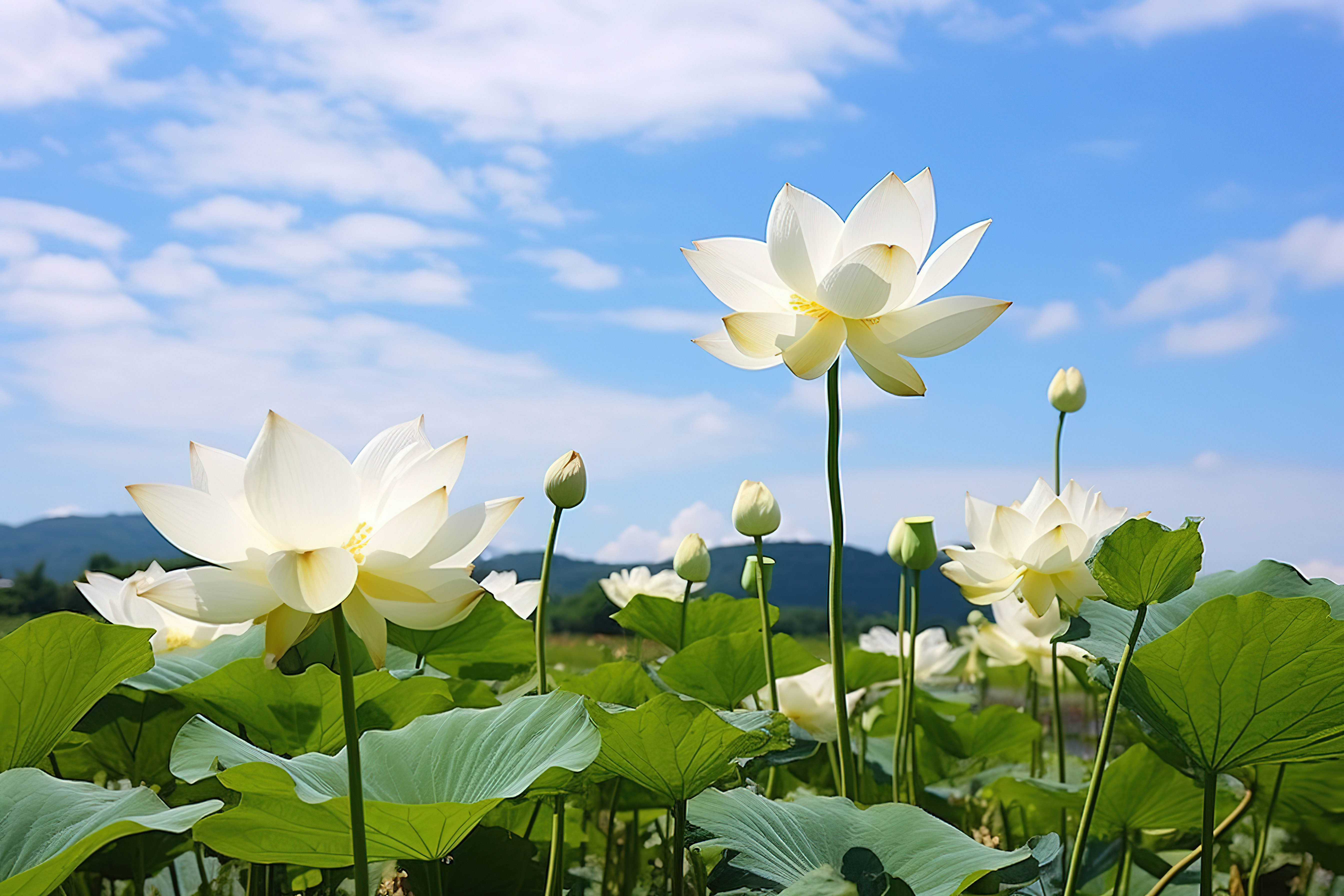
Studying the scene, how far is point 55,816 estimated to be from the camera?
82 centimetres

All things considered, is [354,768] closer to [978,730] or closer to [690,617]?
[690,617]

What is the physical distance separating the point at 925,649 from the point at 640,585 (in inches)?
27.4

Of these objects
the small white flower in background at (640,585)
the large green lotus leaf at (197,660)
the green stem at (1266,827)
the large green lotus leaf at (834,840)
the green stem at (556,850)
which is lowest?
the green stem at (1266,827)

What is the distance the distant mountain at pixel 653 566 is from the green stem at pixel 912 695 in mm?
61

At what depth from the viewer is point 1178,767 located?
1262mm

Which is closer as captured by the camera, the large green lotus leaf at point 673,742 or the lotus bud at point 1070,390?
the large green lotus leaf at point 673,742

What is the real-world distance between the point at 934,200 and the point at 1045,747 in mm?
3120

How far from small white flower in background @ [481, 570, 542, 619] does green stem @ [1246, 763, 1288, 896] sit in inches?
46.0

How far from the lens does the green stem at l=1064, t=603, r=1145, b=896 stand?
926 mm

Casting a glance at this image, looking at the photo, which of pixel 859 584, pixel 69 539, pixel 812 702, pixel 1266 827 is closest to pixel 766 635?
pixel 812 702

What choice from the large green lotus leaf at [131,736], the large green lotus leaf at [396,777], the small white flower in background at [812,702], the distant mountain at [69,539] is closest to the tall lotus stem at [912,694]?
the small white flower in background at [812,702]

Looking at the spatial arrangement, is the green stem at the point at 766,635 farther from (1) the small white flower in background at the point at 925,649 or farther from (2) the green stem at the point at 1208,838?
(1) the small white flower in background at the point at 925,649

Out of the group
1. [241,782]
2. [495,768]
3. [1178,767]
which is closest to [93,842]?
[241,782]

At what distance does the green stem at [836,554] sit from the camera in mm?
929
